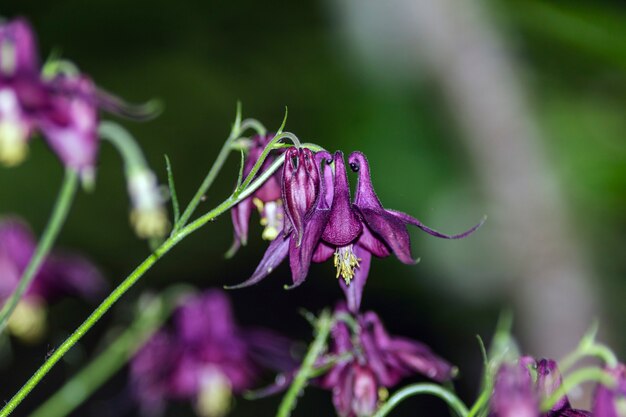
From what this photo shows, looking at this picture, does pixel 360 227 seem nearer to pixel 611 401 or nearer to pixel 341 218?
pixel 341 218

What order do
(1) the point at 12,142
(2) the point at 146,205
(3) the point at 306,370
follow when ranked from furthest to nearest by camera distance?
(2) the point at 146,205 < (1) the point at 12,142 < (3) the point at 306,370

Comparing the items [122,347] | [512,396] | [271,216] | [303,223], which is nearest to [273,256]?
[303,223]

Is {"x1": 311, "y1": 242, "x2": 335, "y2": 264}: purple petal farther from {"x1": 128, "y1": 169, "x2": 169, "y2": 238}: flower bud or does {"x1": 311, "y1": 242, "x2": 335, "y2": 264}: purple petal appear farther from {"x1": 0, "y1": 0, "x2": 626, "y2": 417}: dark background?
{"x1": 0, "y1": 0, "x2": 626, "y2": 417}: dark background

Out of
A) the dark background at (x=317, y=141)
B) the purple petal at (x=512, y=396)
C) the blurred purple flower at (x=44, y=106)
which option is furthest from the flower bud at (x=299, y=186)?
the dark background at (x=317, y=141)

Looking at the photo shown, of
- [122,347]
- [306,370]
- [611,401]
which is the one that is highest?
[611,401]

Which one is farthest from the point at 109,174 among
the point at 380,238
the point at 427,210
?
the point at 380,238

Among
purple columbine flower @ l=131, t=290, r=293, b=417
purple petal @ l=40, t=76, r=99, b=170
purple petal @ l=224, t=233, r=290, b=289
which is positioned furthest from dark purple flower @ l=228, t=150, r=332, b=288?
purple columbine flower @ l=131, t=290, r=293, b=417

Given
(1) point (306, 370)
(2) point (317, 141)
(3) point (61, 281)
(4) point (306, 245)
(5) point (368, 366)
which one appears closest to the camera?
(4) point (306, 245)
